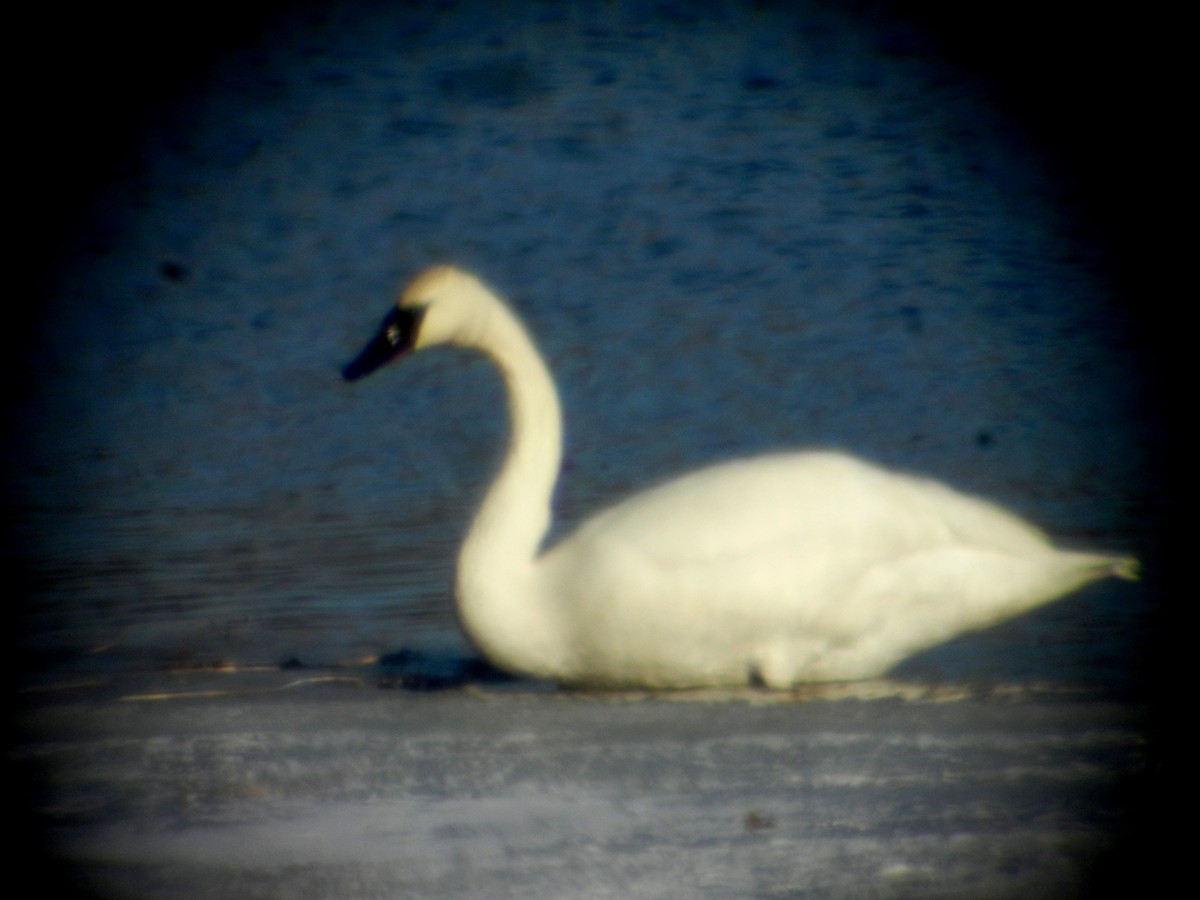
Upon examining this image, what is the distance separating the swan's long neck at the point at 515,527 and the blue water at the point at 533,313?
68cm

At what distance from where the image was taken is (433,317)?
4.80 m

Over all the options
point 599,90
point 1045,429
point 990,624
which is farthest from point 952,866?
point 599,90

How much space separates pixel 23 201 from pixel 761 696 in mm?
10559

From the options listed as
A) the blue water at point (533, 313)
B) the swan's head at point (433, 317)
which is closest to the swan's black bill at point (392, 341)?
the swan's head at point (433, 317)

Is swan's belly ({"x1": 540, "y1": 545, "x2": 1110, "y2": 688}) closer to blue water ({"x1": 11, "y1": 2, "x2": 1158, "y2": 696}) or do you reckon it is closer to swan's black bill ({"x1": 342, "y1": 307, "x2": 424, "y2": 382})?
blue water ({"x1": 11, "y1": 2, "x2": 1158, "y2": 696})

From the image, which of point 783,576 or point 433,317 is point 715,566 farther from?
point 433,317

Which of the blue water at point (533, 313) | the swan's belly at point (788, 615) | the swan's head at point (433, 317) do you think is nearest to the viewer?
the swan's belly at point (788, 615)

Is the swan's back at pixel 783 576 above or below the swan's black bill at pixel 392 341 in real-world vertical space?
below

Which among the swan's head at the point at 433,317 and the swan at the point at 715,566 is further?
the swan's head at the point at 433,317

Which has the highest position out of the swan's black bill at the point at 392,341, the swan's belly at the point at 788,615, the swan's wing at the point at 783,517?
the swan's black bill at the point at 392,341

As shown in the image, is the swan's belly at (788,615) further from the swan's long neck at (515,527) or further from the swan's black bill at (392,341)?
the swan's black bill at (392,341)

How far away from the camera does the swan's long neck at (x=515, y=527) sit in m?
4.41

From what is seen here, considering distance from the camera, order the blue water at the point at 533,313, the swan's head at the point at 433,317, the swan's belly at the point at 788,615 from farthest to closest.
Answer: the blue water at the point at 533,313, the swan's head at the point at 433,317, the swan's belly at the point at 788,615

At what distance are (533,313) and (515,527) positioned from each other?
5.05m
